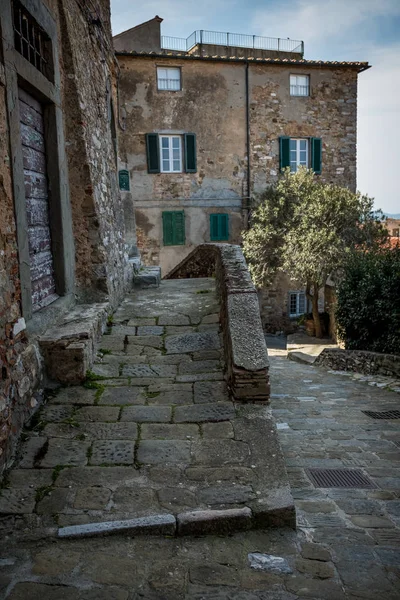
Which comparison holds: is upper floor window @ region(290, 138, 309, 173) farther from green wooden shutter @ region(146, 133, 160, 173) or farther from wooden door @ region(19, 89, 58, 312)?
wooden door @ region(19, 89, 58, 312)

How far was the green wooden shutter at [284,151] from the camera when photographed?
19.0m

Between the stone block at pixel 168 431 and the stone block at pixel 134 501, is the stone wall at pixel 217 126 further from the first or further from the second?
the stone block at pixel 134 501

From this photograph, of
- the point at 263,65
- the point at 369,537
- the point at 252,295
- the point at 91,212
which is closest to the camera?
the point at 369,537

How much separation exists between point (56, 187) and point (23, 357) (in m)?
2.10

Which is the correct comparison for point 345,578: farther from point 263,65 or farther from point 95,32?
point 263,65

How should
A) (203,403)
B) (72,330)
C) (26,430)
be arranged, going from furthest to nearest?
(72,330), (203,403), (26,430)

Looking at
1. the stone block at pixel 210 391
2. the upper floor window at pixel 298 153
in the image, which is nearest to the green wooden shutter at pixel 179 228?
the upper floor window at pixel 298 153

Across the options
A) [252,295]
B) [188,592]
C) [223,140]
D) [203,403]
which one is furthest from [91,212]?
[223,140]

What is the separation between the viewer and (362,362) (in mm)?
10086

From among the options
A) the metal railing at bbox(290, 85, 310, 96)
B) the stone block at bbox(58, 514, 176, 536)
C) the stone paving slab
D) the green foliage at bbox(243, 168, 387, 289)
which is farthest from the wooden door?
the metal railing at bbox(290, 85, 310, 96)

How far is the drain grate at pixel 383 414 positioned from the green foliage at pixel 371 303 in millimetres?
3667

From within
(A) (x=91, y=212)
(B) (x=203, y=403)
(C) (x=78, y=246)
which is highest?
(A) (x=91, y=212)

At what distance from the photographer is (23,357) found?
4.06 meters

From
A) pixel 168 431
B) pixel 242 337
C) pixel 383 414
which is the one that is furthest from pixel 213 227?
pixel 168 431
